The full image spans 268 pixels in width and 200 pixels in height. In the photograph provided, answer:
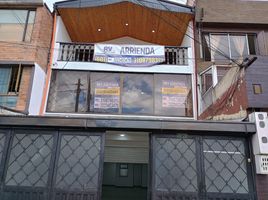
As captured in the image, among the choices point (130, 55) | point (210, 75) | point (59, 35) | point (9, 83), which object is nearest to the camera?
point (9, 83)

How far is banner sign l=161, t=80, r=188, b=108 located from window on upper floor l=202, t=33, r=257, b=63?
5.31 ft

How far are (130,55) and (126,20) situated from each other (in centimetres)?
172

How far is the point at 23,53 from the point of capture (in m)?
7.48

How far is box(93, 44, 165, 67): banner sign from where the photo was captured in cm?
845

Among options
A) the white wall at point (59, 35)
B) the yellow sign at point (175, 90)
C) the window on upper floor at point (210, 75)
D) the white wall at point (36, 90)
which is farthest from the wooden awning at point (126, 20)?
the white wall at point (36, 90)

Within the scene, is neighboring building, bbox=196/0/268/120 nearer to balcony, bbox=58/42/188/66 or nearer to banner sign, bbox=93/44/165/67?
balcony, bbox=58/42/188/66

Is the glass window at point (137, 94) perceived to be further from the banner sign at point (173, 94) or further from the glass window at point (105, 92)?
the banner sign at point (173, 94)

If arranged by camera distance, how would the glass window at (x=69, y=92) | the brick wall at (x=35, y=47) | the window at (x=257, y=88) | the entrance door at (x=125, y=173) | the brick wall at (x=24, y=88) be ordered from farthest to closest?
1. the entrance door at (x=125, y=173)
2. the glass window at (x=69, y=92)
3. the brick wall at (x=35, y=47)
4. the brick wall at (x=24, y=88)
5. the window at (x=257, y=88)

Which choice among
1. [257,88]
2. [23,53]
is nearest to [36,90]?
[23,53]

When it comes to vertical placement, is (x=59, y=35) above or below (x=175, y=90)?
above

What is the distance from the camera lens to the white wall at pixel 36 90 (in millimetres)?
7211

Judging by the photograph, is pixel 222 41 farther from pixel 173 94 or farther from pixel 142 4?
pixel 142 4

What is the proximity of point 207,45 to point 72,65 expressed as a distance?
511cm

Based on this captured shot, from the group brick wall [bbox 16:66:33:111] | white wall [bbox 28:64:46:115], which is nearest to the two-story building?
white wall [bbox 28:64:46:115]
